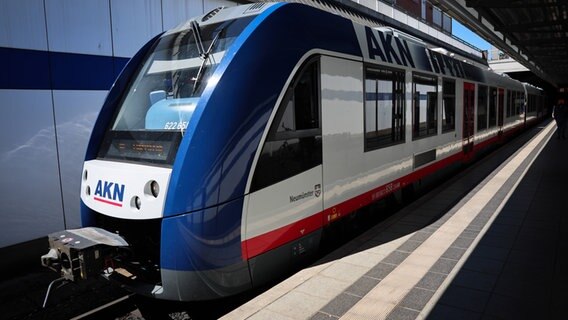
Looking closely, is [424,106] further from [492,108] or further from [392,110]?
[492,108]

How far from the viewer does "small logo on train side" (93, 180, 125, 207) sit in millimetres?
3395

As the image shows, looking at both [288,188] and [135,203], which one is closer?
Result: [135,203]

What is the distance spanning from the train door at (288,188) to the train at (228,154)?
14mm

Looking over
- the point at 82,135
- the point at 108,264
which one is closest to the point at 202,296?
the point at 108,264

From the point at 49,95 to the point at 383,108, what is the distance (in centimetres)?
436

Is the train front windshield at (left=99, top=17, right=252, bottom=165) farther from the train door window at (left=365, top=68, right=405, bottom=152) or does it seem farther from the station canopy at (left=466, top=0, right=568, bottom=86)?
the station canopy at (left=466, top=0, right=568, bottom=86)

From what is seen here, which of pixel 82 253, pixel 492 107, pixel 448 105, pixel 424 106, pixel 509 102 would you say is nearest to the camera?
pixel 82 253

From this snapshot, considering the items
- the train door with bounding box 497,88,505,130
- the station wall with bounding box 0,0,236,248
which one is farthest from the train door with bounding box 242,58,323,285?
the train door with bounding box 497,88,505,130

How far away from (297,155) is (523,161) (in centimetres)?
969

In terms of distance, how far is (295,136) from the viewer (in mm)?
3756

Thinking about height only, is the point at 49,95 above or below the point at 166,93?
above

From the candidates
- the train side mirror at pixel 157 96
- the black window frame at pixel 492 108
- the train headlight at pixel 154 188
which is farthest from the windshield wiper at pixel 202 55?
the black window frame at pixel 492 108

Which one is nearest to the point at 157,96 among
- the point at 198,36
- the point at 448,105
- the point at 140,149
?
the point at 140,149

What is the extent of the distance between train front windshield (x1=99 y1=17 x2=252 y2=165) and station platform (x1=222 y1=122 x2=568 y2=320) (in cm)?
155
